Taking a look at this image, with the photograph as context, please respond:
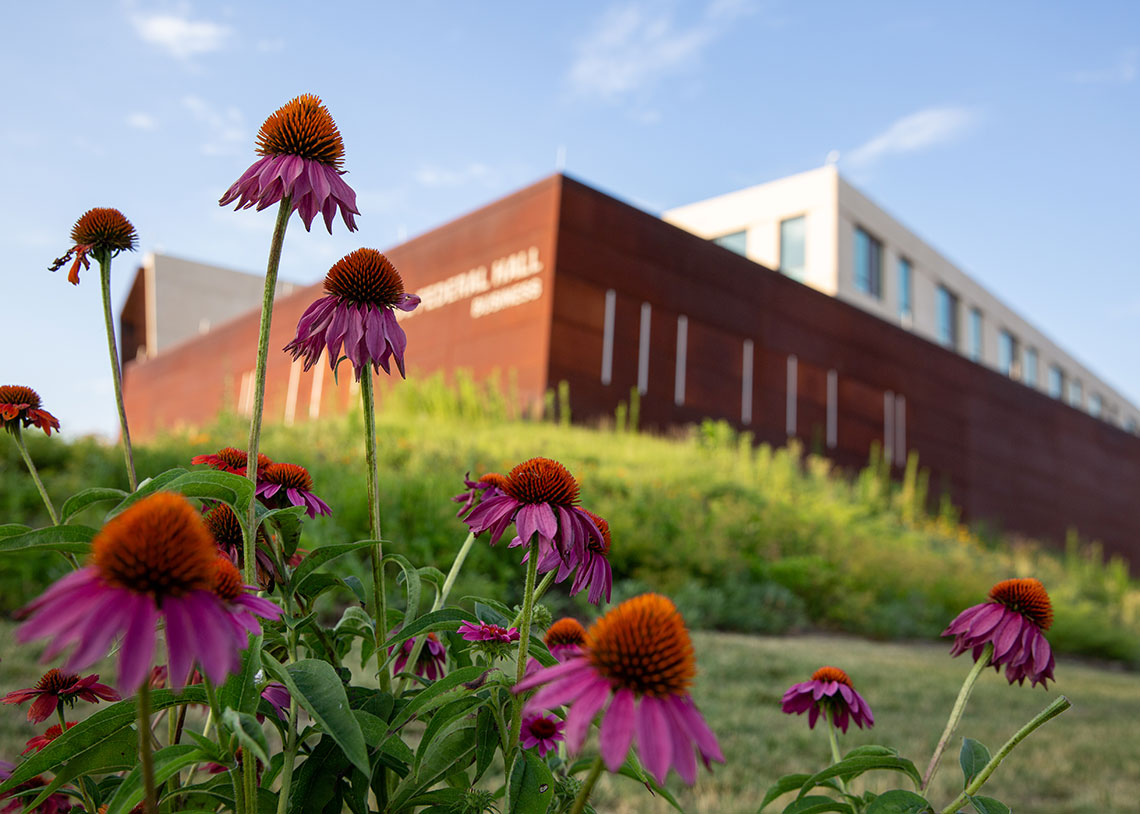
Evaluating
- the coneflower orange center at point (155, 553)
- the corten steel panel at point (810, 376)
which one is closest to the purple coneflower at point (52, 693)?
the coneflower orange center at point (155, 553)

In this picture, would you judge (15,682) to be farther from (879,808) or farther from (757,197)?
(757,197)

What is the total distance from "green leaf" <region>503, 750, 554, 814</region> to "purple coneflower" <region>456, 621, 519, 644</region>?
0.67ft

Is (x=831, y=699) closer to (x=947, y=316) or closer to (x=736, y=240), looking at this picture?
(x=736, y=240)

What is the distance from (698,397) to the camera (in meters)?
11.9

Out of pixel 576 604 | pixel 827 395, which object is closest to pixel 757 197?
pixel 827 395

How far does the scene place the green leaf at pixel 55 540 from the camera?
0.76 meters

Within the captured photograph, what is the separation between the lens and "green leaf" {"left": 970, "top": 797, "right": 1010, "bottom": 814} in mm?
1021

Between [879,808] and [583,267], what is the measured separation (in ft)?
32.1

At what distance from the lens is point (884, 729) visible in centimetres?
390

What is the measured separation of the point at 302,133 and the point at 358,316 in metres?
0.22

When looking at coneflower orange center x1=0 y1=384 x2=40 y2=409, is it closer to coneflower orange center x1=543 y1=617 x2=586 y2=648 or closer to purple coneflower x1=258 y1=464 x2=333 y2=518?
purple coneflower x1=258 y1=464 x2=333 y2=518

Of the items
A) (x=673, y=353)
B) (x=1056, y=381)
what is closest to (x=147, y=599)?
(x=673, y=353)

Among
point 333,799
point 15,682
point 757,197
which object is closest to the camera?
point 333,799

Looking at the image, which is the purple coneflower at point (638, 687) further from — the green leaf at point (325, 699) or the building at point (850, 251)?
the building at point (850, 251)
